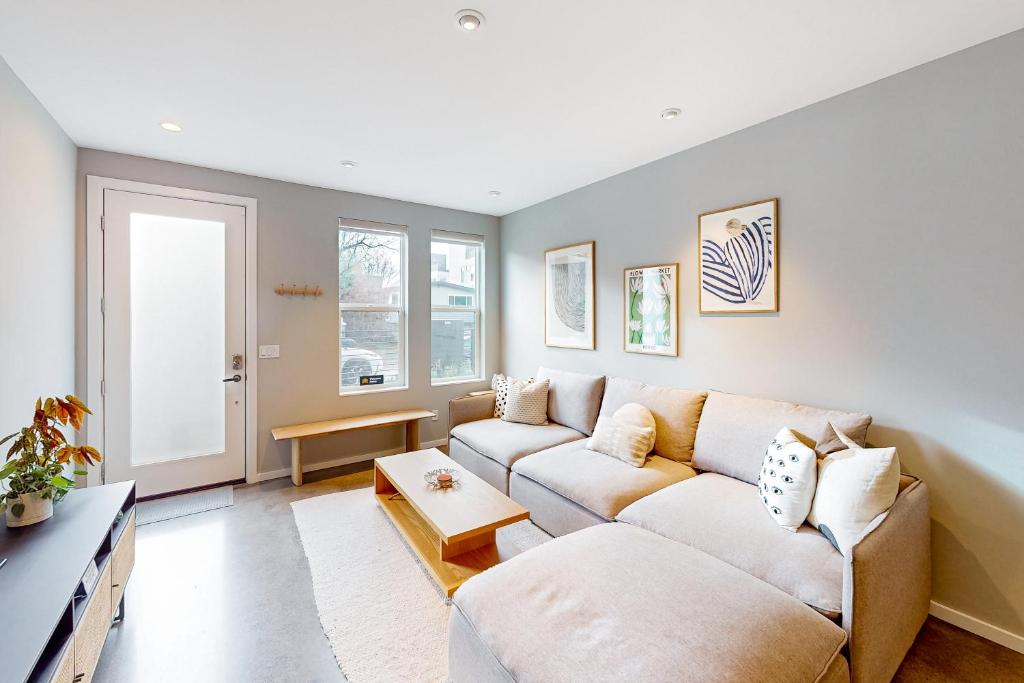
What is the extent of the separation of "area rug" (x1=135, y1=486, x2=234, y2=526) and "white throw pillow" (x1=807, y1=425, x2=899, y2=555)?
366 centimetres

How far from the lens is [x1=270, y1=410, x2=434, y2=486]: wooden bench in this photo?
3494mm

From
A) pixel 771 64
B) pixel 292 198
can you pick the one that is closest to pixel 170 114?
pixel 292 198

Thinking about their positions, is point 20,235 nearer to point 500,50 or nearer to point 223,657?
point 223,657

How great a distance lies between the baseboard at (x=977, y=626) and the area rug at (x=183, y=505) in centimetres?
421

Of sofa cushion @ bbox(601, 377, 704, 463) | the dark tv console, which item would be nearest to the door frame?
the dark tv console

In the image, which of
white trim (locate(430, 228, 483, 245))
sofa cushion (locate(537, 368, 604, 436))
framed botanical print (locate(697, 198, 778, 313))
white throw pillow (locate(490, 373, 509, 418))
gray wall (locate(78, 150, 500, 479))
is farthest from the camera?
white trim (locate(430, 228, 483, 245))

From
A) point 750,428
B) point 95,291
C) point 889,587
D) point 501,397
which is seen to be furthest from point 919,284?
point 95,291

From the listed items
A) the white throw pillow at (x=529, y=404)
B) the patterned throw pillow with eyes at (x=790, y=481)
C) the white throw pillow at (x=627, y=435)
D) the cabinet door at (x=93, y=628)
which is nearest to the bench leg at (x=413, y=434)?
the white throw pillow at (x=529, y=404)

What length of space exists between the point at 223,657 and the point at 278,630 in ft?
0.69

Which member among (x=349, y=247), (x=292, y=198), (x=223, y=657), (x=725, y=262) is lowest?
(x=223, y=657)

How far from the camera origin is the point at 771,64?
1984 millimetres

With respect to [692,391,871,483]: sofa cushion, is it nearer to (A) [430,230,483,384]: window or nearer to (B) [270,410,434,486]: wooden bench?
(B) [270,410,434,486]: wooden bench

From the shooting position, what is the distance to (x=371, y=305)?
4172 millimetres

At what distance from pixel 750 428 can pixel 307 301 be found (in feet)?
11.6
